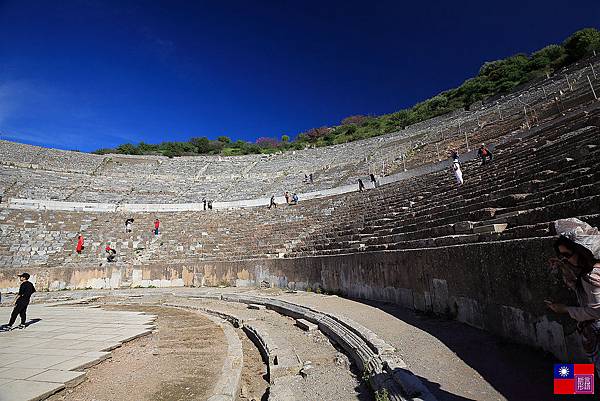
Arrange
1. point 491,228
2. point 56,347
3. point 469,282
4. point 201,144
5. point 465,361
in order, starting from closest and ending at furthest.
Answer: point 465,361, point 469,282, point 491,228, point 56,347, point 201,144

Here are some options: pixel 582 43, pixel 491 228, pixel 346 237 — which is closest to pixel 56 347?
pixel 491 228

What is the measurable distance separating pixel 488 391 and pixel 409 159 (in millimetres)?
21133

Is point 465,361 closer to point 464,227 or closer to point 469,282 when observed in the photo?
point 469,282

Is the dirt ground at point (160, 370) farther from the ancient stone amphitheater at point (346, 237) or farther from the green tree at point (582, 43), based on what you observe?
the green tree at point (582, 43)

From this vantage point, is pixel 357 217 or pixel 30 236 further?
pixel 30 236

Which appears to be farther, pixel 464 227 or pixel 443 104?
pixel 443 104

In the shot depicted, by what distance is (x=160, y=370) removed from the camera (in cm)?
436

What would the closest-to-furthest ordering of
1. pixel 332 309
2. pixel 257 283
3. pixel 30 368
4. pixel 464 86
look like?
1. pixel 30 368
2. pixel 332 309
3. pixel 257 283
4. pixel 464 86

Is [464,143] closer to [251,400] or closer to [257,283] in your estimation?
[257,283]

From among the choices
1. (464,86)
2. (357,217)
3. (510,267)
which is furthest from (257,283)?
(464,86)

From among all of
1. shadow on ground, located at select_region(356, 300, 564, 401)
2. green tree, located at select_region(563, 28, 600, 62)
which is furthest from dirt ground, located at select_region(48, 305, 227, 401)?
green tree, located at select_region(563, 28, 600, 62)

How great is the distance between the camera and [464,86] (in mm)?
46219

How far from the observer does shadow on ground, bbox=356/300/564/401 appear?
2635mm

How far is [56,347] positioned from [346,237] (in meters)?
7.98
